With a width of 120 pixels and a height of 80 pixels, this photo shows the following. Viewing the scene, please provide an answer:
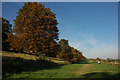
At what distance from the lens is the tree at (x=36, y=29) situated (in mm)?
22406

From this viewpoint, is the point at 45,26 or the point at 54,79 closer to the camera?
the point at 54,79

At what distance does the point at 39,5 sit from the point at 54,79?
61.1 feet

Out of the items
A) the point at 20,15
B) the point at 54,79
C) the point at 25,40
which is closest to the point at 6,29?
the point at 20,15

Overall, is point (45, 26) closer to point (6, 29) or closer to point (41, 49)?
point (41, 49)

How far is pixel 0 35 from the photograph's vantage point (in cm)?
3875

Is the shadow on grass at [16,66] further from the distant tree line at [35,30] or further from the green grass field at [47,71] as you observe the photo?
the distant tree line at [35,30]

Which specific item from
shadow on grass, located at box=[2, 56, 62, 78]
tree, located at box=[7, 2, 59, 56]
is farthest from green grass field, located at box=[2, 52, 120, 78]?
tree, located at box=[7, 2, 59, 56]

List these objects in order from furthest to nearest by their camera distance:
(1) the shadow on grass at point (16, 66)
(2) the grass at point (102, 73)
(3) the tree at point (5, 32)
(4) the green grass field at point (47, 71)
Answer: (3) the tree at point (5, 32), (1) the shadow on grass at point (16, 66), (4) the green grass field at point (47, 71), (2) the grass at point (102, 73)

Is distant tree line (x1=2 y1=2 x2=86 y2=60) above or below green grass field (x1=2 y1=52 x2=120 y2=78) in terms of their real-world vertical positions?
above

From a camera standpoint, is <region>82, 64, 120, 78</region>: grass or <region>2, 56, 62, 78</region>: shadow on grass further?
<region>2, 56, 62, 78</region>: shadow on grass

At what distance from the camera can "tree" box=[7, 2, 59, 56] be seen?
2241 cm

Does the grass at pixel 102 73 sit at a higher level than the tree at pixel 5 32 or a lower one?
lower

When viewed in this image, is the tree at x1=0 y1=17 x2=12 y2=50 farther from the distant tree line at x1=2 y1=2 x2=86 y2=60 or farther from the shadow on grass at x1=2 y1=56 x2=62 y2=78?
the shadow on grass at x1=2 y1=56 x2=62 y2=78

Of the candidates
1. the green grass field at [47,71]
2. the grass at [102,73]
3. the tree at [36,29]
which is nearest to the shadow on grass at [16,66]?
the green grass field at [47,71]
